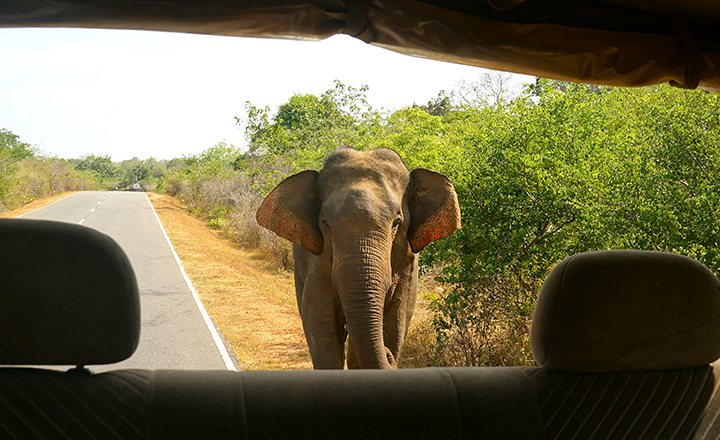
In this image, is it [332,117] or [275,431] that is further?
[332,117]

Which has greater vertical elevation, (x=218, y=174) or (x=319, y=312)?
(x=319, y=312)

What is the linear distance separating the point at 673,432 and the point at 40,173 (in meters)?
48.6

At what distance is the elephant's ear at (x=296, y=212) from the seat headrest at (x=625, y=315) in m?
2.99

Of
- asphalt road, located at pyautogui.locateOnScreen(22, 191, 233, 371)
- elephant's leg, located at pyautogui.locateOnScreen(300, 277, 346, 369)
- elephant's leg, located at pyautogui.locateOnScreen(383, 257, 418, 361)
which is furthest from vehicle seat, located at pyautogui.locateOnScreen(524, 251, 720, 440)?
asphalt road, located at pyautogui.locateOnScreen(22, 191, 233, 371)

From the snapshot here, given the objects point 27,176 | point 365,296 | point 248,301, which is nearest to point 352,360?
point 365,296

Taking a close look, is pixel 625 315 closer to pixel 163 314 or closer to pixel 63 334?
pixel 63 334

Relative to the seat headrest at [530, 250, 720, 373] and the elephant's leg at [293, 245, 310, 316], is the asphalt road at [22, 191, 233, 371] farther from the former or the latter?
the seat headrest at [530, 250, 720, 373]

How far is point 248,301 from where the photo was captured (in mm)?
12992

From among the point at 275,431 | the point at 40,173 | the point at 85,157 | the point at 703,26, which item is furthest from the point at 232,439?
the point at 85,157

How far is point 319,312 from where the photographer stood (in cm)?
477

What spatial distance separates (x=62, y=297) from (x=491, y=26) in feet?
7.22

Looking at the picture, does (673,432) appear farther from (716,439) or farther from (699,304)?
(699,304)

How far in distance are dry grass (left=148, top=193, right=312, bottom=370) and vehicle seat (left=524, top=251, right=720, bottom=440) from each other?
22.1 feet

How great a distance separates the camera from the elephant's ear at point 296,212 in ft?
16.1
